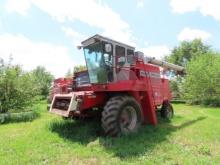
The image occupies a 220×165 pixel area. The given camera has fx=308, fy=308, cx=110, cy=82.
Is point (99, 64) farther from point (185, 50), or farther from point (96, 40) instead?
point (185, 50)

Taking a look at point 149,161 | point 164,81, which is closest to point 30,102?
point 164,81

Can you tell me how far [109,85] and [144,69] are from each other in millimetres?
2058

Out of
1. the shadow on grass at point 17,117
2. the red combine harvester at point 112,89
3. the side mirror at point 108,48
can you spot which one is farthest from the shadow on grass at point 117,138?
the shadow on grass at point 17,117

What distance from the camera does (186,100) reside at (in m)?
27.4

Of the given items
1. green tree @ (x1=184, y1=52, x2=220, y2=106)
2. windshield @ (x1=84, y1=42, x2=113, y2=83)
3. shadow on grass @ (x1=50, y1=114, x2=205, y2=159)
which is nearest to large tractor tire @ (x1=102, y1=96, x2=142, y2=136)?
A: shadow on grass @ (x1=50, y1=114, x2=205, y2=159)

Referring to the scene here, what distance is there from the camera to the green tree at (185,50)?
5050 centimetres

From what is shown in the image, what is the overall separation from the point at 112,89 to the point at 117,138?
148 centimetres

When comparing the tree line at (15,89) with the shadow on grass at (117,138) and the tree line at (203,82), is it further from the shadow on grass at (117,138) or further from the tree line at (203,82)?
the tree line at (203,82)

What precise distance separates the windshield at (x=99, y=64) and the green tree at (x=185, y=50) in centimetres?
4260

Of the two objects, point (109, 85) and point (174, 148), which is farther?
point (109, 85)

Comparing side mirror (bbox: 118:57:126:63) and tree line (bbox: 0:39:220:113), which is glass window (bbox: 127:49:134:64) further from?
tree line (bbox: 0:39:220:113)

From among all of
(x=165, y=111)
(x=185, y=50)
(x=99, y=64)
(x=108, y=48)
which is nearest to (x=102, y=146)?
(x=99, y=64)

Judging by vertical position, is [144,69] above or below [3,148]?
above

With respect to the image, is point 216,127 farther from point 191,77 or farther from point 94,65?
point 191,77
